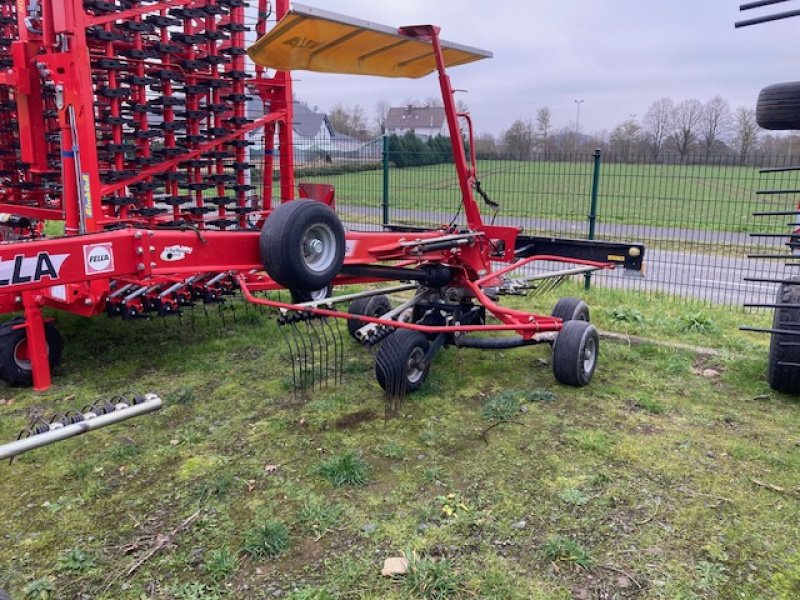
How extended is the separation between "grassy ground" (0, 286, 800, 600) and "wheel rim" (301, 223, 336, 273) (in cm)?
109

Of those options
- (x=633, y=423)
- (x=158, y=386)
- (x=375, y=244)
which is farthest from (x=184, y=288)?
(x=633, y=423)

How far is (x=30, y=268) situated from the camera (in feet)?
10.8

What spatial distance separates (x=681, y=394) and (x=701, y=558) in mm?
2160

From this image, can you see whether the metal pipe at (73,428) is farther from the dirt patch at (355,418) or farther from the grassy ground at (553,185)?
the grassy ground at (553,185)

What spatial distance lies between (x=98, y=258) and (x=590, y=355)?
11.5 ft

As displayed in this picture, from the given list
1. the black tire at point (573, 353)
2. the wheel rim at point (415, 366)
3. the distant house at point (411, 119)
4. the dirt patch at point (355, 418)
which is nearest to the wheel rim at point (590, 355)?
the black tire at point (573, 353)

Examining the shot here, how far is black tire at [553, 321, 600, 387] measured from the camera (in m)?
4.76

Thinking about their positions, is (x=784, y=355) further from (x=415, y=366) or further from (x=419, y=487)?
(x=419, y=487)

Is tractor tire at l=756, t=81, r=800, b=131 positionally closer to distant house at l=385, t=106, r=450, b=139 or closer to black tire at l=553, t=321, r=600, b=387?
black tire at l=553, t=321, r=600, b=387

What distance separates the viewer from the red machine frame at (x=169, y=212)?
401 centimetres

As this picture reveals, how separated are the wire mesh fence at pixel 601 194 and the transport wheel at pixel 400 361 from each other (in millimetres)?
3331

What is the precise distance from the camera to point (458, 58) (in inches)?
213

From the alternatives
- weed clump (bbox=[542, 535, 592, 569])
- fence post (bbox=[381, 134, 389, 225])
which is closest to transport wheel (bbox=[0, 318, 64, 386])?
weed clump (bbox=[542, 535, 592, 569])

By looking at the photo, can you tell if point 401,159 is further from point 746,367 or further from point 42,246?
point 42,246
